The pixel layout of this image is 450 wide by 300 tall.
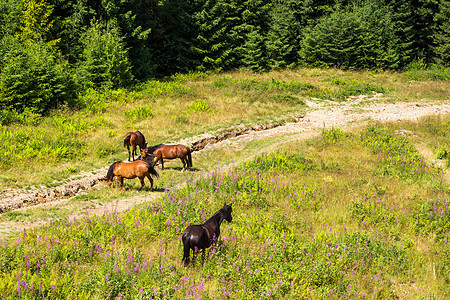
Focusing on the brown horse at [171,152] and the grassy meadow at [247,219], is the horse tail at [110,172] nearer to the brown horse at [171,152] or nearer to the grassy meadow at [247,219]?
the grassy meadow at [247,219]

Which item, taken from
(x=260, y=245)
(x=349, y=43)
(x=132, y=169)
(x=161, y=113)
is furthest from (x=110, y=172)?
(x=349, y=43)

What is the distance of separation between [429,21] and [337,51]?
26.2m

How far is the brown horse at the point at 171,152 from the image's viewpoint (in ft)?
50.3

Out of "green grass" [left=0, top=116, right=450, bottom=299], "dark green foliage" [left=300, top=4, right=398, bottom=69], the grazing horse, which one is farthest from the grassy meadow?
"dark green foliage" [left=300, top=4, right=398, bottom=69]

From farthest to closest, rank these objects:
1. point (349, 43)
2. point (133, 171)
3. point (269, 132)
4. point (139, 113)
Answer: point (349, 43), point (269, 132), point (139, 113), point (133, 171)

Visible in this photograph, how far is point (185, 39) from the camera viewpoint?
3981 cm

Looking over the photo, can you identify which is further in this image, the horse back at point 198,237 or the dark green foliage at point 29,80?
the dark green foliage at point 29,80

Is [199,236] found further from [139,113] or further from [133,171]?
[139,113]

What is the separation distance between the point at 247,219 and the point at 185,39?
3408cm

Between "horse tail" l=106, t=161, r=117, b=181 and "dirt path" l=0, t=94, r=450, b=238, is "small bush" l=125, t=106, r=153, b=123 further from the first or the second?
"horse tail" l=106, t=161, r=117, b=181

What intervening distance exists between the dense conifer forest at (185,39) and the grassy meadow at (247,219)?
11.8ft

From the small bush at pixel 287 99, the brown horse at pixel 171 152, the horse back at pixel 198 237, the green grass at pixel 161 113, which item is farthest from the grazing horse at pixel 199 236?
the small bush at pixel 287 99

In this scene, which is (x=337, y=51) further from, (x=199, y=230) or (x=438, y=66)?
(x=199, y=230)

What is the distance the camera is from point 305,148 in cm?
1773
